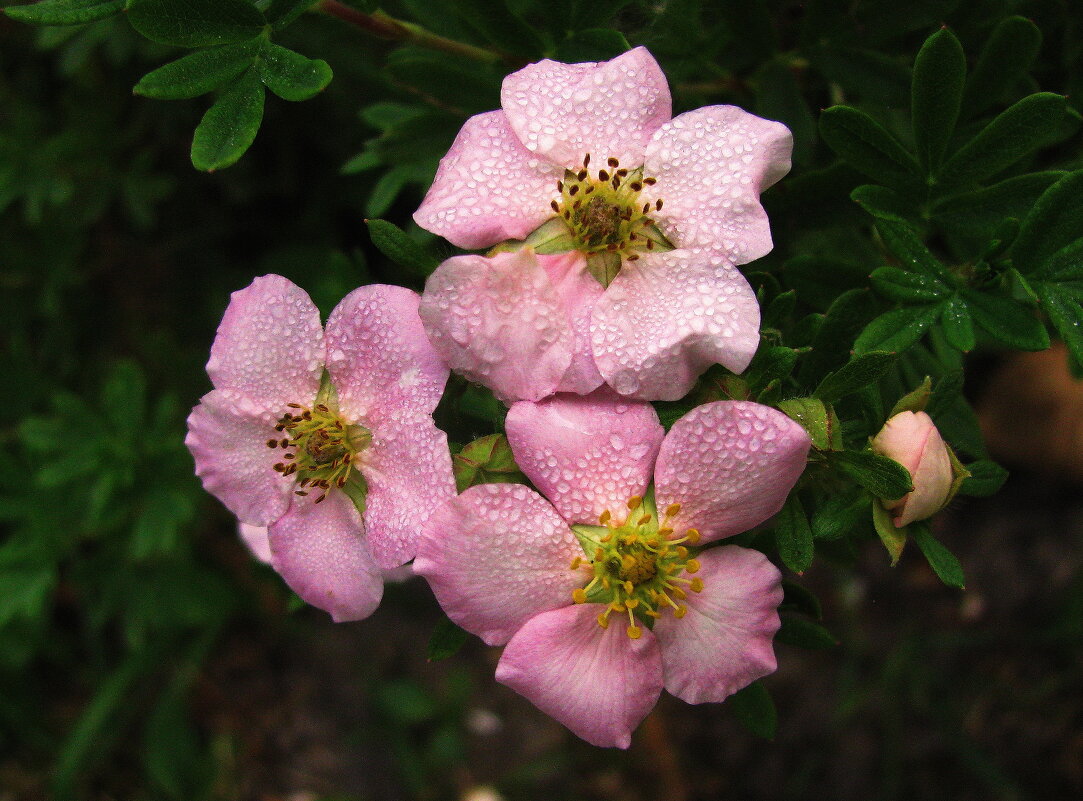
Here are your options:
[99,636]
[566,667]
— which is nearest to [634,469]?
[566,667]

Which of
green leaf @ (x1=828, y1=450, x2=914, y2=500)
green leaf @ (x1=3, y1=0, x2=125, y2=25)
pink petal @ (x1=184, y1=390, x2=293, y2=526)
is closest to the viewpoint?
green leaf @ (x1=828, y1=450, x2=914, y2=500)

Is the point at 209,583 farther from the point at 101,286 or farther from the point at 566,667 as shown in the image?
the point at 566,667

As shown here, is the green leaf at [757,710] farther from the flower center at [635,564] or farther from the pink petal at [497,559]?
the pink petal at [497,559]

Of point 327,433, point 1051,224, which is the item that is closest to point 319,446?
point 327,433

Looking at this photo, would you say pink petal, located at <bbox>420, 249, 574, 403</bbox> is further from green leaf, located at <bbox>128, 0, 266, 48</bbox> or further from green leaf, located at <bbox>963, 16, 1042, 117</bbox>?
green leaf, located at <bbox>963, 16, 1042, 117</bbox>

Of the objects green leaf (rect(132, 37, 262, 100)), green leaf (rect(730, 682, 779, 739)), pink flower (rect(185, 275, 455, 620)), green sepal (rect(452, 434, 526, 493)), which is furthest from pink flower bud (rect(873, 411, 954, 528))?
green leaf (rect(132, 37, 262, 100))

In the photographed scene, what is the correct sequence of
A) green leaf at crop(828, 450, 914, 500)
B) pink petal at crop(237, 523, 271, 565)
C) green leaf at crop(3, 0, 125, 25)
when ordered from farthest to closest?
pink petal at crop(237, 523, 271, 565), green leaf at crop(3, 0, 125, 25), green leaf at crop(828, 450, 914, 500)
